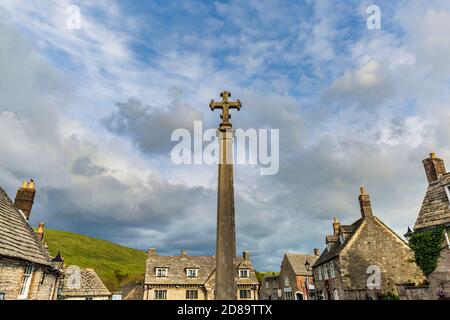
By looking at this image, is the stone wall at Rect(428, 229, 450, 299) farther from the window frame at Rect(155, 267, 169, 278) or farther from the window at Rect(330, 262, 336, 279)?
the window frame at Rect(155, 267, 169, 278)

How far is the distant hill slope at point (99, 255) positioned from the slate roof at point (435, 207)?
93187 millimetres

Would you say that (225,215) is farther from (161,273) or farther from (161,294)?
(161,273)

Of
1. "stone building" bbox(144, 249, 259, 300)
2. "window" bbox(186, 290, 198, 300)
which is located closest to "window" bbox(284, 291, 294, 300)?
"stone building" bbox(144, 249, 259, 300)

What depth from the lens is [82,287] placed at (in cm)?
3803

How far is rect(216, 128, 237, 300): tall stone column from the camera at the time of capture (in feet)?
22.3

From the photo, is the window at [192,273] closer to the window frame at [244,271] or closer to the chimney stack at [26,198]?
the window frame at [244,271]

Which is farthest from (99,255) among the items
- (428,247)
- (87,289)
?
(428,247)

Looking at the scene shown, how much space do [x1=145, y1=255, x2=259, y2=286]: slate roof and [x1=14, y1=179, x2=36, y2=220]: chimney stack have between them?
88.2 feet

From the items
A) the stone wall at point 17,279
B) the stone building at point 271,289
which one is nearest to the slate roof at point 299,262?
the stone building at point 271,289

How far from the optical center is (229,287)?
675 centimetres

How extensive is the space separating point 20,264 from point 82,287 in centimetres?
2532

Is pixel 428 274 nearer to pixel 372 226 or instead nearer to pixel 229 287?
pixel 372 226
